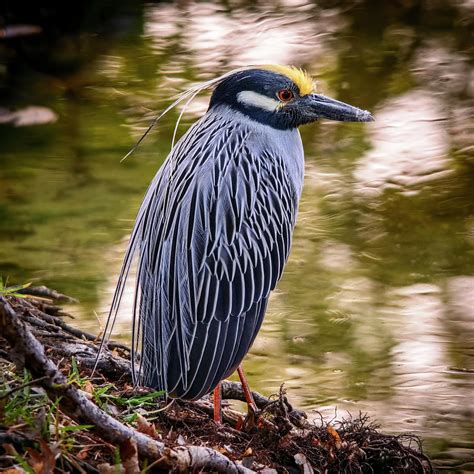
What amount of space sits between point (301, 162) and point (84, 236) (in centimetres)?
268

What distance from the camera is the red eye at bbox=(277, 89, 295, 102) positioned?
4.34 metres

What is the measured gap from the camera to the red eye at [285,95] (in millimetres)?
4336

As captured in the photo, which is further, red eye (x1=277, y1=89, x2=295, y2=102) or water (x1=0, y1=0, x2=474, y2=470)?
water (x1=0, y1=0, x2=474, y2=470)

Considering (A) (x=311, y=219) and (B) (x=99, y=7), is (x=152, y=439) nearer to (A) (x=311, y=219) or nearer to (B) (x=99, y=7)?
(A) (x=311, y=219)

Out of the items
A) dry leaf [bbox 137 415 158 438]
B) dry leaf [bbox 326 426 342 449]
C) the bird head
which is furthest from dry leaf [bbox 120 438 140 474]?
the bird head

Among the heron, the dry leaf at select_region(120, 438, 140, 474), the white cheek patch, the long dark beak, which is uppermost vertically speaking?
the white cheek patch

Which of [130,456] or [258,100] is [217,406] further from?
[258,100]

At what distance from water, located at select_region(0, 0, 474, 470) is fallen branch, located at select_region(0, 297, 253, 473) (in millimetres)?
1864

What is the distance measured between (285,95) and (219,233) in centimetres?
76

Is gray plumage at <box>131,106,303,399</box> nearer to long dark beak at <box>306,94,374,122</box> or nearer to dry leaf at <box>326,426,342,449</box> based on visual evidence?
long dark beak at <box>306,94,374,122</box>

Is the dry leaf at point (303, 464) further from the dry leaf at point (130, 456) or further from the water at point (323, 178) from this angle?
the water at point (323, 178)

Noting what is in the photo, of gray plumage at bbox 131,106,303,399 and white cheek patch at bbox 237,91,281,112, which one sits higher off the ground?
white cheek patch at bbox 237,91,281,112

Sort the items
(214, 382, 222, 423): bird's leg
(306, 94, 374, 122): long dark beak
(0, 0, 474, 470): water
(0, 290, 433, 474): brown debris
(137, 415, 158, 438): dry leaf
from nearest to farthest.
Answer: (0, 290, 433, 474): brown debris → (137, 415, 158, 438): dry leaf → (214, 382, 222, 423): bird's leg → (306, 94, 374, 122): long dark beak → (0, 0, 474, 470): water

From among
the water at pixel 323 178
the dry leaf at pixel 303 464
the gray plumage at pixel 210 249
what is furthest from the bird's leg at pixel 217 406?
the water at pixel 323 178
